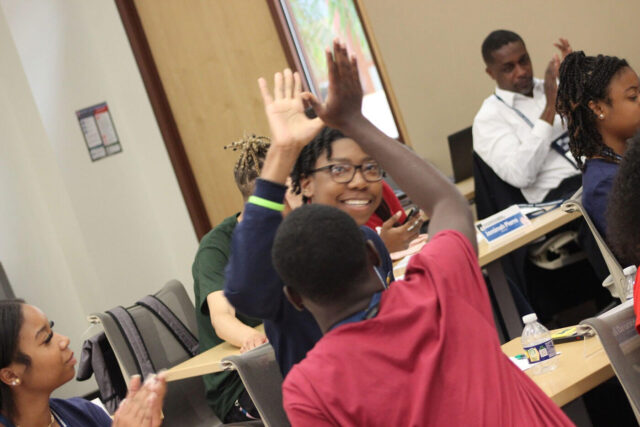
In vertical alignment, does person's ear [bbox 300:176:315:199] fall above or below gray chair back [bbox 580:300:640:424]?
above

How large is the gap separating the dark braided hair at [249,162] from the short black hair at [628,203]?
1667mm

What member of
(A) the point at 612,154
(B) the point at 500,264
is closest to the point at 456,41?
(B) the point at 500,264

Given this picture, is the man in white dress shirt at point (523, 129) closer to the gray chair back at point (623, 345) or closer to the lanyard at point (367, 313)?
the gray chair back at point (623, 345)

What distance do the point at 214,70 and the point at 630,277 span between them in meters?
4.67

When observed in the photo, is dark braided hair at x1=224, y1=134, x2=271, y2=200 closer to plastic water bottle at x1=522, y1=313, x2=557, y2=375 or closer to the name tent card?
the name tent card

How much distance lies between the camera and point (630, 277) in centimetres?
251

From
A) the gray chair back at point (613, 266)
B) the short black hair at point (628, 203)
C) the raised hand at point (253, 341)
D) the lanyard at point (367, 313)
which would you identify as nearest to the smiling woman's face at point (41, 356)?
the raised hand at point (253, 341)

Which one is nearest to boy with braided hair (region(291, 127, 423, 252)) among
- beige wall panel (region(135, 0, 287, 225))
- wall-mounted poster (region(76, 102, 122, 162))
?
beige wall panel (region(135, 0, 287, 225))

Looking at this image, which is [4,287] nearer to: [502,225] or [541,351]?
[502,225]

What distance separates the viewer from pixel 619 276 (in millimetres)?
2695

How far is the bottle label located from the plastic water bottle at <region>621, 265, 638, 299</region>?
19.0 inches

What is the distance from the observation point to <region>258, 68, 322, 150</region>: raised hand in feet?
5.01

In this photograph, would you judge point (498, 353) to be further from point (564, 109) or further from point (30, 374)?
point (564, 109)

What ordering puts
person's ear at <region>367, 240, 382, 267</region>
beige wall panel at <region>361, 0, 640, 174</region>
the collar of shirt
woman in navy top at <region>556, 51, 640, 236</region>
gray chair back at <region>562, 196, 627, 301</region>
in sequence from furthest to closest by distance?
1. beige wall panel at <region>361, 0, 640, 174</region>
2. the collar of shirt
3. woman in navy top at <region>556, 51, 640, 236</region>
4. gray chair back at <region>562, 196, 627, 301</region>
5. person's ear at <region>367, 240, 382, 267</region>
